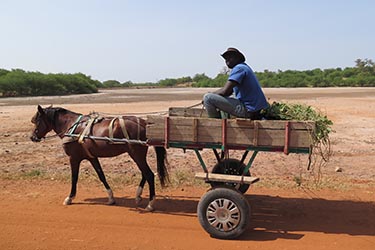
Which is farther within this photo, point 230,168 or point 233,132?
point 230,168

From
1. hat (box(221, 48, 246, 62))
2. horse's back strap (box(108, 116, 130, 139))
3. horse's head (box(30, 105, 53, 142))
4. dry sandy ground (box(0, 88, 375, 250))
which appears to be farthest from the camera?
horse's head (box(30, 105, 53, 142))

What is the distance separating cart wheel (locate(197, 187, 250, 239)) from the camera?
19.7 feet

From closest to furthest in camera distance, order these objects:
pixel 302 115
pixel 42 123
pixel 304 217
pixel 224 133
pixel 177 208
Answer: pixel 224 133 < pixel 302 115 < pixel 304 217 < pixel 177 208 < pixel 42 123

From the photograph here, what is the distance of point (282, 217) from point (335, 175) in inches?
139

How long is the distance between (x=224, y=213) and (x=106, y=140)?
2.67m

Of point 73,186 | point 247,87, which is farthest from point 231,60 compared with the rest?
point 73,186

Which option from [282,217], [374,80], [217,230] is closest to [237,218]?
[217,230]

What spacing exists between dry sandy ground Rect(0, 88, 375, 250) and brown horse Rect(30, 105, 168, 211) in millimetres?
542

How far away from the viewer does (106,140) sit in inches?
299

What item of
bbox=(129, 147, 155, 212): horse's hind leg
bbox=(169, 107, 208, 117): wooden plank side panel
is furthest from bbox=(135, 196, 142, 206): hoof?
bbox=(169, 107, 208, 117): wooden plank side panel

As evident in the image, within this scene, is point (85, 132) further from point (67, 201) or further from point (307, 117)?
point (307, 117)

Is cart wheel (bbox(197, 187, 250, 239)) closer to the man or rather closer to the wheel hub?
the wheel hub

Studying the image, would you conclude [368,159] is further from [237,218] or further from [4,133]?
[4,133]

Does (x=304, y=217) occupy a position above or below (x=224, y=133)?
below
